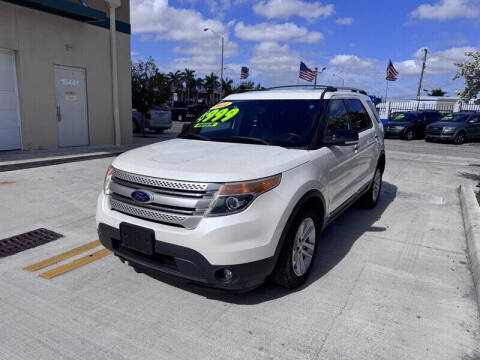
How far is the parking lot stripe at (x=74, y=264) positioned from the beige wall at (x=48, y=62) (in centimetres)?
755

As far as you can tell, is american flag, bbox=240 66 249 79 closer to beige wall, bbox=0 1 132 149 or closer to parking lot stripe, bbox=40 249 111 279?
beige wall, bbox=0 1 132 149

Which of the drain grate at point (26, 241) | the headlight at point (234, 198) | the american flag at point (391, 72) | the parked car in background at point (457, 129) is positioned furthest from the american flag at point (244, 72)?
the headlight at point (234, 198)

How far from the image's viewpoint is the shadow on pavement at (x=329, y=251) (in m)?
3.18

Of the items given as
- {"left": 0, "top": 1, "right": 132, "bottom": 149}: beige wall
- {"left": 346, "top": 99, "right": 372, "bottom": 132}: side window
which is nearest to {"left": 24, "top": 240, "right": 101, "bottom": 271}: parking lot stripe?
{"left": 346, "top": 99, "right": 372, "bottom": 132}: side window

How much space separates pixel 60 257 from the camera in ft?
12.7

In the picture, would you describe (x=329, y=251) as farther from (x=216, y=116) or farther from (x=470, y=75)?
(x=470, y=75)

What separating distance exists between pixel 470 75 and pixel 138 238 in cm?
741

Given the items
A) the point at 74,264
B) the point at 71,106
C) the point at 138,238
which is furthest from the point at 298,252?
the point at 71,106

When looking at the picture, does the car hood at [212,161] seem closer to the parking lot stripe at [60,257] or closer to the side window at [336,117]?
the side window at [336,117]

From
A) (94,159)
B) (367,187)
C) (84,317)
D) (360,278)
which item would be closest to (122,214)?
(84,317)

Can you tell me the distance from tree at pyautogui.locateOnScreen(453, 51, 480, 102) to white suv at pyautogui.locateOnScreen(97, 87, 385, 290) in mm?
4866

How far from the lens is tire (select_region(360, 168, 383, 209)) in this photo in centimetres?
571

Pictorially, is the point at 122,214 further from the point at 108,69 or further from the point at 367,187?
the point at 108,69

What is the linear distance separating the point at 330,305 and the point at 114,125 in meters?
11.0
